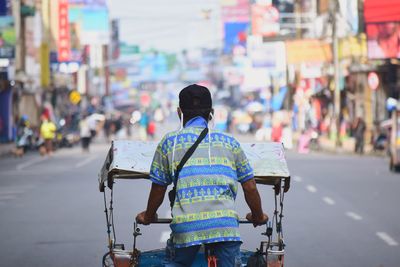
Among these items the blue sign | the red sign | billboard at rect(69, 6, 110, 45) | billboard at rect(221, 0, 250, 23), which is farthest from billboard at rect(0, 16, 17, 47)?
billboard at rect(221, 0, 250, 23)

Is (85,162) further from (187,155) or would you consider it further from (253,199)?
(187,155)

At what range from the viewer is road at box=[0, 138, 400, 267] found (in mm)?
14148

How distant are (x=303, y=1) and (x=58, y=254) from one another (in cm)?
8109

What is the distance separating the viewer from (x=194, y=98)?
7109 mm

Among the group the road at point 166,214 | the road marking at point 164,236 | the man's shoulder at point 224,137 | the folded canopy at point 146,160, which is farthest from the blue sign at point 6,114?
the man's shoulder at point 224,137

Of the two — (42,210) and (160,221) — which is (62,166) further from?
(160,221)

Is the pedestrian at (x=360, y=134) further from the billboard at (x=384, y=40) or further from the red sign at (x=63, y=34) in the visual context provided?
the red sign at (x=63, y=34)

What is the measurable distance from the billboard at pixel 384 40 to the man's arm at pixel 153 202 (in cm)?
4302

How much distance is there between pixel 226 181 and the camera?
6.93 m

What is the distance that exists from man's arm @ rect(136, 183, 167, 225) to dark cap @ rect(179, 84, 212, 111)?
0.51 m

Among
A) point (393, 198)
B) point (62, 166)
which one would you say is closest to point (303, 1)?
point (62, 166)

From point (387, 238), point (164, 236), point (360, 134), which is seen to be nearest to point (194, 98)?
point (164, 236)

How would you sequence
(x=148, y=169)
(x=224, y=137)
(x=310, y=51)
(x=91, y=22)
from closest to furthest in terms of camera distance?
(x=224, y=137) → (x=148, y=169) → (x=310, y=51) → (x=91, y=22)

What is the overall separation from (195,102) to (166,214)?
41.2 feet
